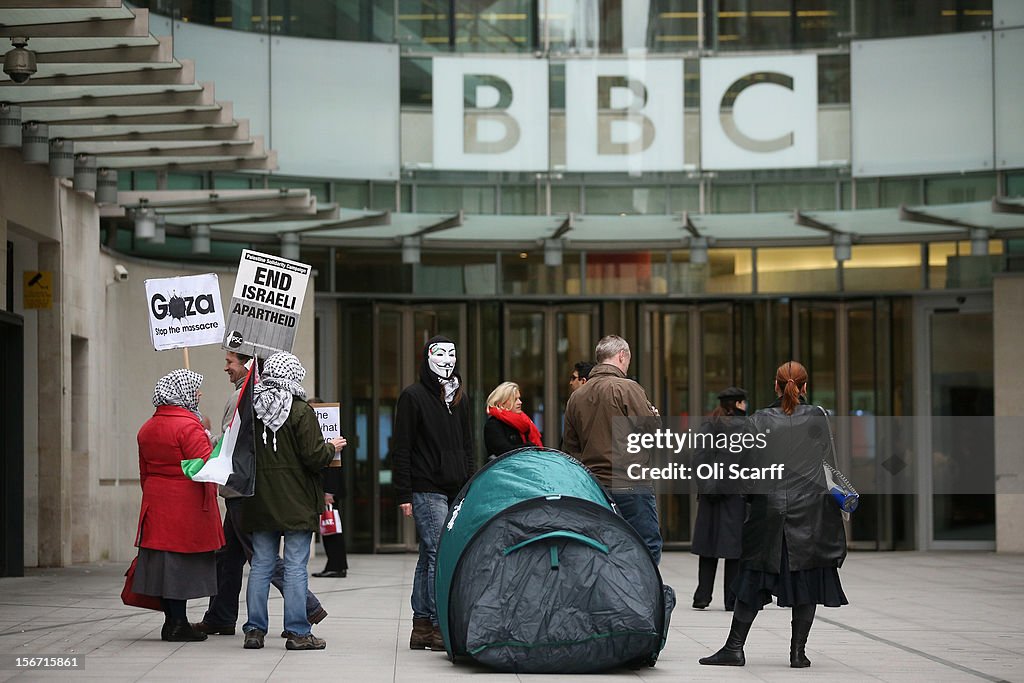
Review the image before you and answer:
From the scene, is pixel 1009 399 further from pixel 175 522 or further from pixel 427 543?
pixel 175 522

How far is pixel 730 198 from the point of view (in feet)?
63.5

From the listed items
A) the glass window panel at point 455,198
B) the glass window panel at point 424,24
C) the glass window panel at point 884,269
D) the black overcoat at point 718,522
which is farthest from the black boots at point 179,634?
the glass window panel at point 884,269

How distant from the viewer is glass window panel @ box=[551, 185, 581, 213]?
1934cm

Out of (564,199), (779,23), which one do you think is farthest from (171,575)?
(779,23)

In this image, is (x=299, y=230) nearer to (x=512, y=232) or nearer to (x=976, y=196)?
(x=512, y=232)

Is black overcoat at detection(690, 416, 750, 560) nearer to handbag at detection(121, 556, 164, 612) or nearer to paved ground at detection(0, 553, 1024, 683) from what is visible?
paved ground at detection(0, 553, 1024, 683)

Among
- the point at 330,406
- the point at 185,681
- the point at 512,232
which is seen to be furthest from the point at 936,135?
the point at 185,681

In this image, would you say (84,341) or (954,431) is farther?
(954,431)

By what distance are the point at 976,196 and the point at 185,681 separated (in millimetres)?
14017

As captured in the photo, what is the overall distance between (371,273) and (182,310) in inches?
307

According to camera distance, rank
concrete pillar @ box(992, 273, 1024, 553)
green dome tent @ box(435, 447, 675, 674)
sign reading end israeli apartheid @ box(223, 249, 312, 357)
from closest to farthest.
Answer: green dome tent @ box(435, 447, 675, 674) < sign reading end israeli apartheid @ box(223, 249, 312, 357) < concrete pillar @ box(992, 273, 1024, 553)

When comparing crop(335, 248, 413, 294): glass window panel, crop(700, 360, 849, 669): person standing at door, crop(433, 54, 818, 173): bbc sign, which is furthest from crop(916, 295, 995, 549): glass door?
crop(700, 360, 849, 669): person standing at door

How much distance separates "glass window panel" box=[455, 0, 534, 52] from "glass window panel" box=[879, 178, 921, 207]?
15.5 ft

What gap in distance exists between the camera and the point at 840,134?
62.0ft
